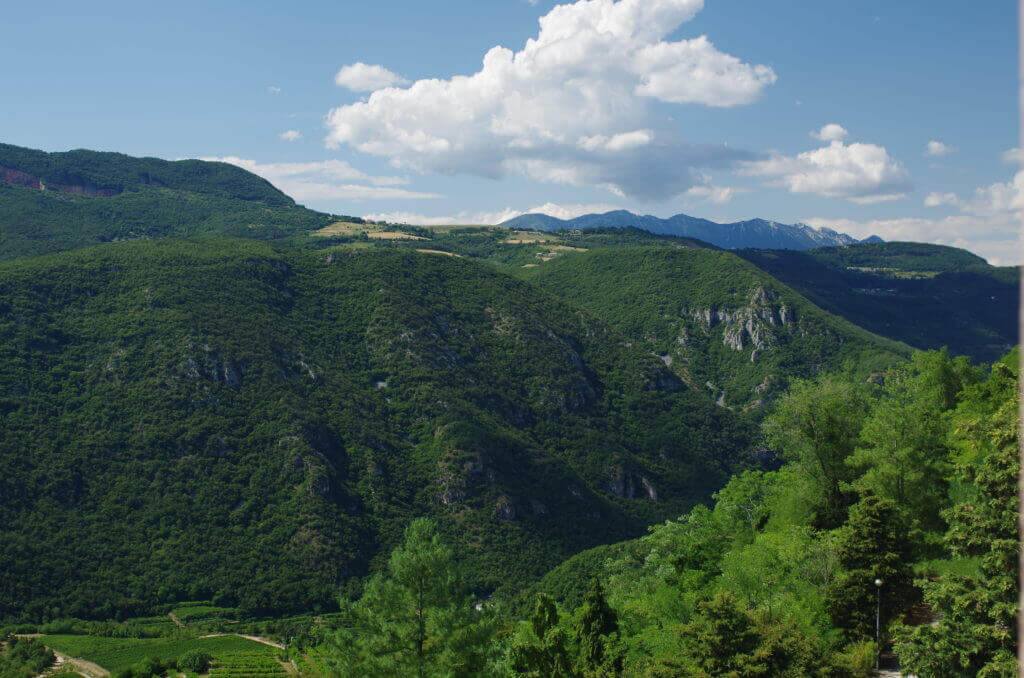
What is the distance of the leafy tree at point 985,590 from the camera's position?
89.3 ft

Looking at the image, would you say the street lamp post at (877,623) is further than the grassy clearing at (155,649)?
No

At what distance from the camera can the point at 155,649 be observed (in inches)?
5167

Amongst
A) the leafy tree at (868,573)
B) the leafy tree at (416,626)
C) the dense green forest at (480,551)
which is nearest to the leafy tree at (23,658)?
the dense green forest at (480,551)

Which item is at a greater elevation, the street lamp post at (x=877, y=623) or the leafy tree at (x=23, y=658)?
the street lamp post at (x=877, y=623)

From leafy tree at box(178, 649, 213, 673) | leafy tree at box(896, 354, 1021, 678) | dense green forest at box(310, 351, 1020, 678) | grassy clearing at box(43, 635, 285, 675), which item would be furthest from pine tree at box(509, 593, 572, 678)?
leafy tree at box(178, 649, 213, 673)

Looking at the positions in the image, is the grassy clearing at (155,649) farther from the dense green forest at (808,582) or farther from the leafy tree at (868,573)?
the leafy tree at (868,573)

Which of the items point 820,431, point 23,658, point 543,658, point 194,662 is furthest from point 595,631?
point 23,658

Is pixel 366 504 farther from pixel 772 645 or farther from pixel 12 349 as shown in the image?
pixel 772 645

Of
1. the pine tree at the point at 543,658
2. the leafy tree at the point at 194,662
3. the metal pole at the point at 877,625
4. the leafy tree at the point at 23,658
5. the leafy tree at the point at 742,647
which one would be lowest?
the leafy tree at the point at 23,658

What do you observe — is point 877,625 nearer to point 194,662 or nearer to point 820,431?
point 820,431

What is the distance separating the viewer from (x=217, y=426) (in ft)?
634

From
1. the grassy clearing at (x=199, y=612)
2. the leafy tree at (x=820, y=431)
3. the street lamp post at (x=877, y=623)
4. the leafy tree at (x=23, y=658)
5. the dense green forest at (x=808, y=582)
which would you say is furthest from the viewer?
the grassy clearing at (x=199, y=612)

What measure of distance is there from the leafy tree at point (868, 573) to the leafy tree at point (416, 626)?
18.7 m

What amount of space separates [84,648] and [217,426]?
2774 inches
